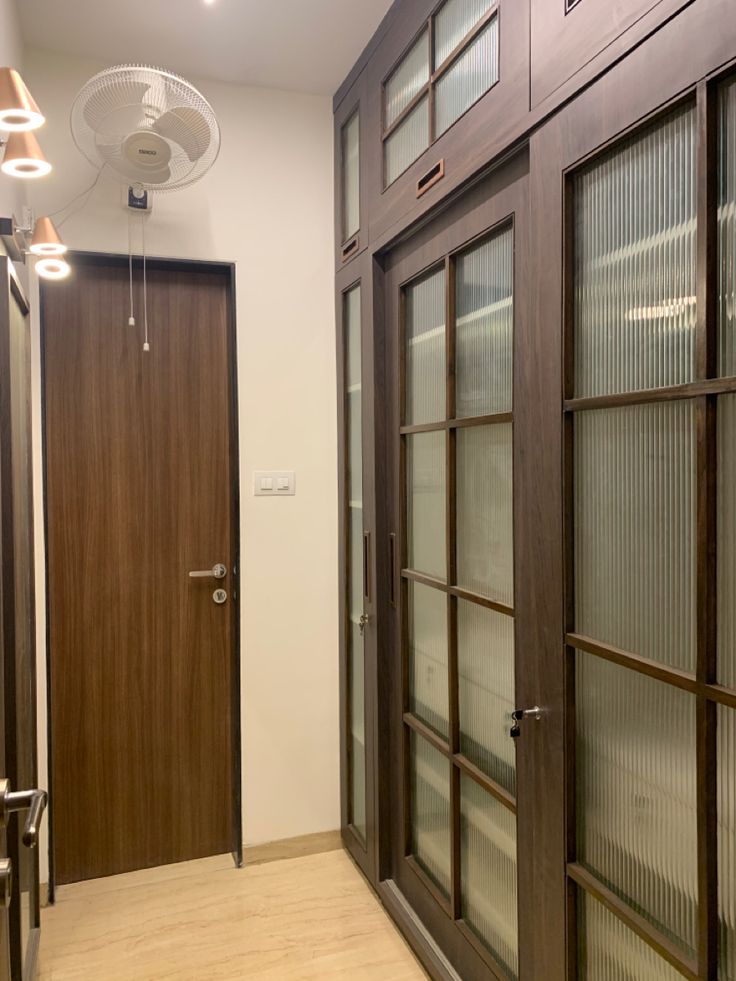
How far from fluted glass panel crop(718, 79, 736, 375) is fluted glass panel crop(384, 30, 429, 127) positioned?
1137mm

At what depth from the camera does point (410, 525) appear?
2137 millimetres

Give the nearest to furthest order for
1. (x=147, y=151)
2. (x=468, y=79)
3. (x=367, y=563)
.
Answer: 1. (x=468, y=79)
2. (x=147, y=151)
3. (x=367, y=563)

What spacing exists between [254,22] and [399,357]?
115cm

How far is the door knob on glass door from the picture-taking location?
1406mm

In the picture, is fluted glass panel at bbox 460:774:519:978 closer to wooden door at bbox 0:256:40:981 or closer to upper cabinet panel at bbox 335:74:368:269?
wooden door at bbox 0:256:40:981

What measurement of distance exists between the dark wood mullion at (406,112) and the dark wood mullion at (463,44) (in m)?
0.06

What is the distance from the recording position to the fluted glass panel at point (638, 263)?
41.3 inches

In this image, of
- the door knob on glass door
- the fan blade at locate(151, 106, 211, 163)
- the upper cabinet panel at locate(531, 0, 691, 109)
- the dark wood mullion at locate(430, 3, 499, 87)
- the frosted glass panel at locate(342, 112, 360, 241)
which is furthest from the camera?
the frosted glass panel at locate(342, 112, 360, 241)

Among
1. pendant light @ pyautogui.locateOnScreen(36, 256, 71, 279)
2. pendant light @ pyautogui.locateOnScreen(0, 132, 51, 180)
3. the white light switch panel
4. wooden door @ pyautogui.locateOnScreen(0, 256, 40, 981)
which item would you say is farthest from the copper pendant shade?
the white light switch panel

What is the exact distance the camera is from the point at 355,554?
258 cm

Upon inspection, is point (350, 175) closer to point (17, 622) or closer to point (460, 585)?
point (460, 585)

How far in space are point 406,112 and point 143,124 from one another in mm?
780

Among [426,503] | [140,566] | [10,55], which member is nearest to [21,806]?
[426,503]

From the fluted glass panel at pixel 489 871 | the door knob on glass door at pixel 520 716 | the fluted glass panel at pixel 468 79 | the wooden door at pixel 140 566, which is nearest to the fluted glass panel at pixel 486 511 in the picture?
the door knob on glass door at pixel 520 716
